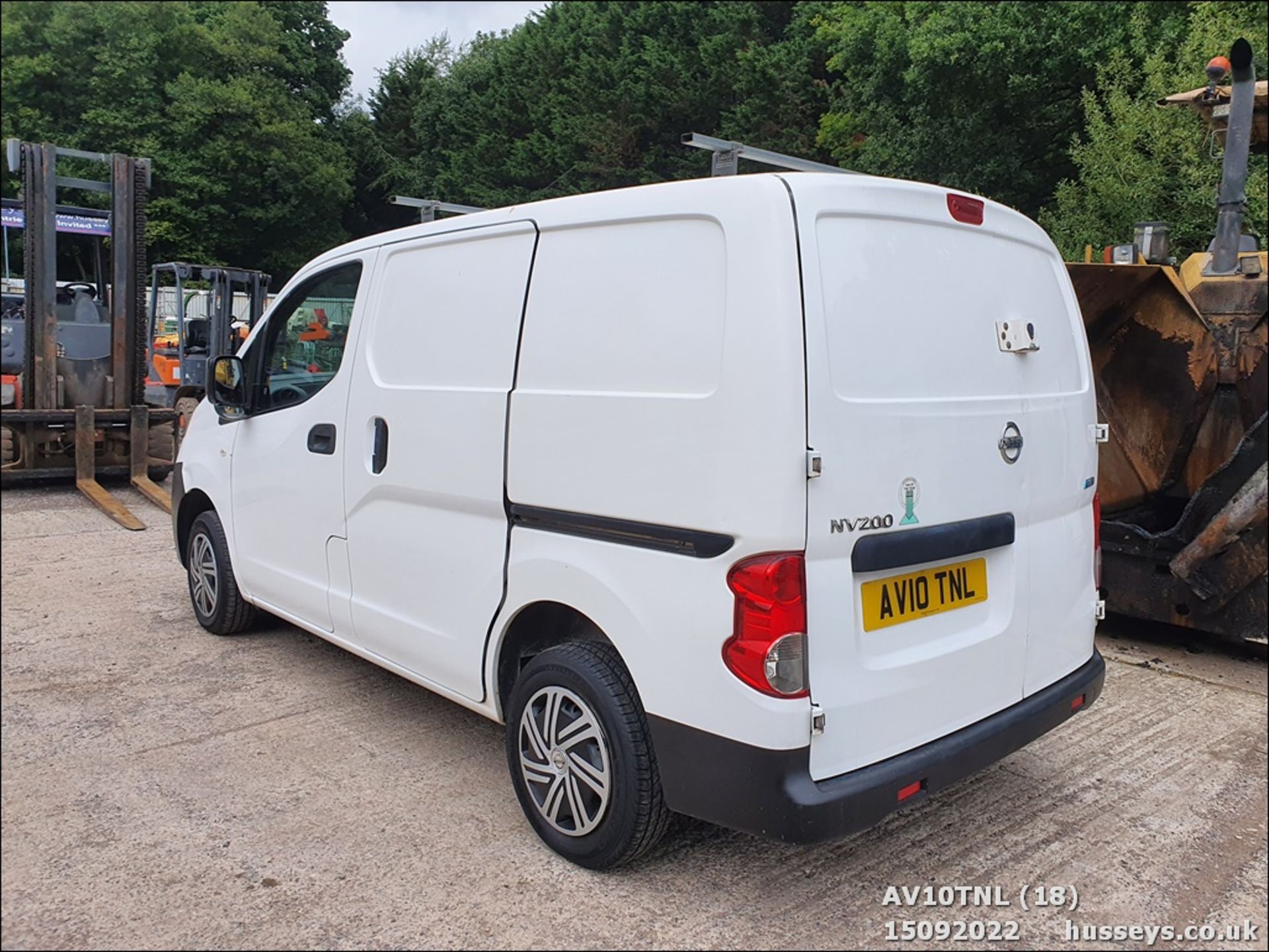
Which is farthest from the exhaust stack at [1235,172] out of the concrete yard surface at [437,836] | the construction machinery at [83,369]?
the construction machinery at [83,369]

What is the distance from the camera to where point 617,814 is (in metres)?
2.71

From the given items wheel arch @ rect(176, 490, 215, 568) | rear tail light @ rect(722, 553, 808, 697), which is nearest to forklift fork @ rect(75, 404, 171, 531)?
wheel arch @ rect(176, 490, 215, 568)

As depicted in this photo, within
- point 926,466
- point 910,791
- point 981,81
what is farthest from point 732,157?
point 981,81

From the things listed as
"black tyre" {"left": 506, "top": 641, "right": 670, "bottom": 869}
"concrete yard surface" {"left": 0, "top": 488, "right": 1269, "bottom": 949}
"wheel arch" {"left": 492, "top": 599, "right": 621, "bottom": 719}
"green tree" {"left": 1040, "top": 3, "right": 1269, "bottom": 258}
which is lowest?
"concrete yard surface" {"left": 0, "top": 488, "right": 1269, "bottom": 949}

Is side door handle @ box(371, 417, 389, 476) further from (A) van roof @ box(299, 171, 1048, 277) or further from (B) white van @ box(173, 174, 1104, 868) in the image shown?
(A) van roof @ box(299, 171, 1048, 277)

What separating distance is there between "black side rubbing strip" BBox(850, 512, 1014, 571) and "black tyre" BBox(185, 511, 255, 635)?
3400 millimetres

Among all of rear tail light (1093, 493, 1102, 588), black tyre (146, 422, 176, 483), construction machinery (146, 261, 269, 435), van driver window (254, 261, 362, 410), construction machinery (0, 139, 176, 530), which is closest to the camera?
rear tail light (1093, 493, 1102, 588)

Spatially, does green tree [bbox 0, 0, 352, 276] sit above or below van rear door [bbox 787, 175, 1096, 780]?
above

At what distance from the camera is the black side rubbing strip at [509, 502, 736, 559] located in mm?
2436

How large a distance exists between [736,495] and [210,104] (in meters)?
5.57

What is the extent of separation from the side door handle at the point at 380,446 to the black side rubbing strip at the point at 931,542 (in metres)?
1.84

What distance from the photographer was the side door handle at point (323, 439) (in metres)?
3.86

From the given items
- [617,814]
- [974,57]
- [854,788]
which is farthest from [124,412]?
[974,57]

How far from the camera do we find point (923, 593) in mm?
2670
